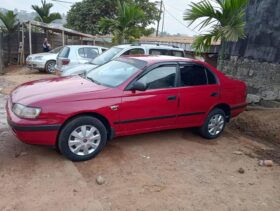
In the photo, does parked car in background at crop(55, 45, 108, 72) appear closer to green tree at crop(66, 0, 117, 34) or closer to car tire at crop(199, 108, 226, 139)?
car tire at crop(199, 108, 226, 139)

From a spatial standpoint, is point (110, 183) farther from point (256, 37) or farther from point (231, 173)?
point (256, 37)

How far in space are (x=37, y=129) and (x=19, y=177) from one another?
2.17ft

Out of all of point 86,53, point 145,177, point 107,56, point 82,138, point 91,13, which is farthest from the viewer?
point 91,13

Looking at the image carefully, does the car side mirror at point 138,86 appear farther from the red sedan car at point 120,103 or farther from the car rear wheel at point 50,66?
the car rear wheel at point 50,66

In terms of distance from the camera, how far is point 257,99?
26.6 ft

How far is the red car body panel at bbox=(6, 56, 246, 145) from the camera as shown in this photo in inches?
162

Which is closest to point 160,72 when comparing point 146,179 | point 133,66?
point 133,66

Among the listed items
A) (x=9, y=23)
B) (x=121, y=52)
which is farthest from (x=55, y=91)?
(x=9, y=23)

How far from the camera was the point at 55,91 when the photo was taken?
446cm

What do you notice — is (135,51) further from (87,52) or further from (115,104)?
(115,104)

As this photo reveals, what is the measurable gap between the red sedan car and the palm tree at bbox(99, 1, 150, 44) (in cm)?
723

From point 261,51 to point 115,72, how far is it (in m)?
4.64

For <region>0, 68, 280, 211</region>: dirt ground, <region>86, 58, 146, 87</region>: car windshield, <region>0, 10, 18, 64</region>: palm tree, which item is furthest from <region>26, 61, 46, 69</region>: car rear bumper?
<region>86, 58, 146, 87</region>: car windshield

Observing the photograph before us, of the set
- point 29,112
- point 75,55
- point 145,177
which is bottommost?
point 145,177
